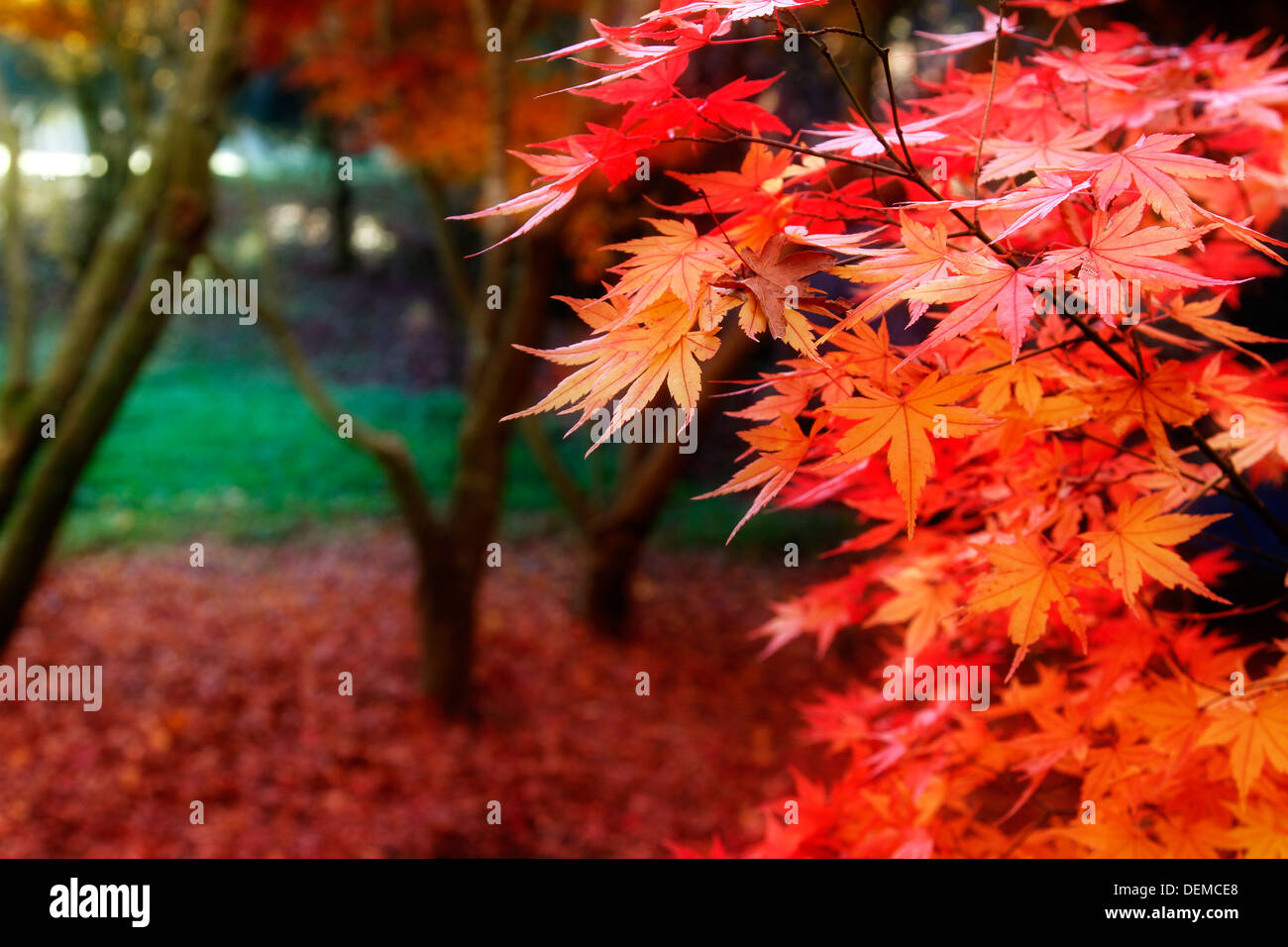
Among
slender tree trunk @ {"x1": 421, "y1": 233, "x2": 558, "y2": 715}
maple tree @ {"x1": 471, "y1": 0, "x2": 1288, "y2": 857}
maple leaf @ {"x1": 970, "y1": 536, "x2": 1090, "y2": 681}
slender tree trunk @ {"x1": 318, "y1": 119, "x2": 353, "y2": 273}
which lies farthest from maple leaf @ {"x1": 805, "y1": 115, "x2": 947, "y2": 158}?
slender tree trunk @ {"x1": 318, "y1": 119, "x2": 353, "y2": 273}

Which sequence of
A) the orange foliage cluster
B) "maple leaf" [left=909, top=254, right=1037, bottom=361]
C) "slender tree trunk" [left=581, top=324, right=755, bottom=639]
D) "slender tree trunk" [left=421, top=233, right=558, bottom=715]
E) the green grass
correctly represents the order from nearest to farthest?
"maple leaf" [left=909, top=254, right=1037, bottom=361], "slender tree trunk" [left=421, top=233, right=558, bottom=715], "slender tree trunk" [left=581, top=324, right=755, bottom=639], the orange foliage cluster, the green grass

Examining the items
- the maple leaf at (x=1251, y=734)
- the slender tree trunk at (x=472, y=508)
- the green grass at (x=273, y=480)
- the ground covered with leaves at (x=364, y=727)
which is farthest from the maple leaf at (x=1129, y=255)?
the green grass at (x=273, y=480)

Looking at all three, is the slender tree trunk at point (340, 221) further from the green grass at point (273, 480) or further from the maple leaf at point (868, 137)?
the maple leaf at point (868, 137)

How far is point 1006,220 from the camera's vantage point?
1.18 m

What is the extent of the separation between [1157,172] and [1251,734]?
28.2 inches

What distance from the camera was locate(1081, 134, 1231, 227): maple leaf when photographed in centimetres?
95

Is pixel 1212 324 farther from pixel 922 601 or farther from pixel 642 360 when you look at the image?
pixel 642 360

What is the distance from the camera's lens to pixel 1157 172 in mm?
976

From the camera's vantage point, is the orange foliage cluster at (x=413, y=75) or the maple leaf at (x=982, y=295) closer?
the maple leaf at (x=982, y=295)

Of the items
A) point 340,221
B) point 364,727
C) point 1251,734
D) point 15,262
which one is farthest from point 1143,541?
point 340,221

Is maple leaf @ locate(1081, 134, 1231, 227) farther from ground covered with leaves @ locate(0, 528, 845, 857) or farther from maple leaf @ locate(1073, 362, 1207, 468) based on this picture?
ground covered with leaves @ locate(0, 528, 845, 857)

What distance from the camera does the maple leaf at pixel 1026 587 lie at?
1061 mm

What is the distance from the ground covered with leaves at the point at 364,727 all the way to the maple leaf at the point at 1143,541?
328cm

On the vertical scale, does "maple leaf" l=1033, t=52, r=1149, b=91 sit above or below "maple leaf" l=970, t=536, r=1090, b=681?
above
